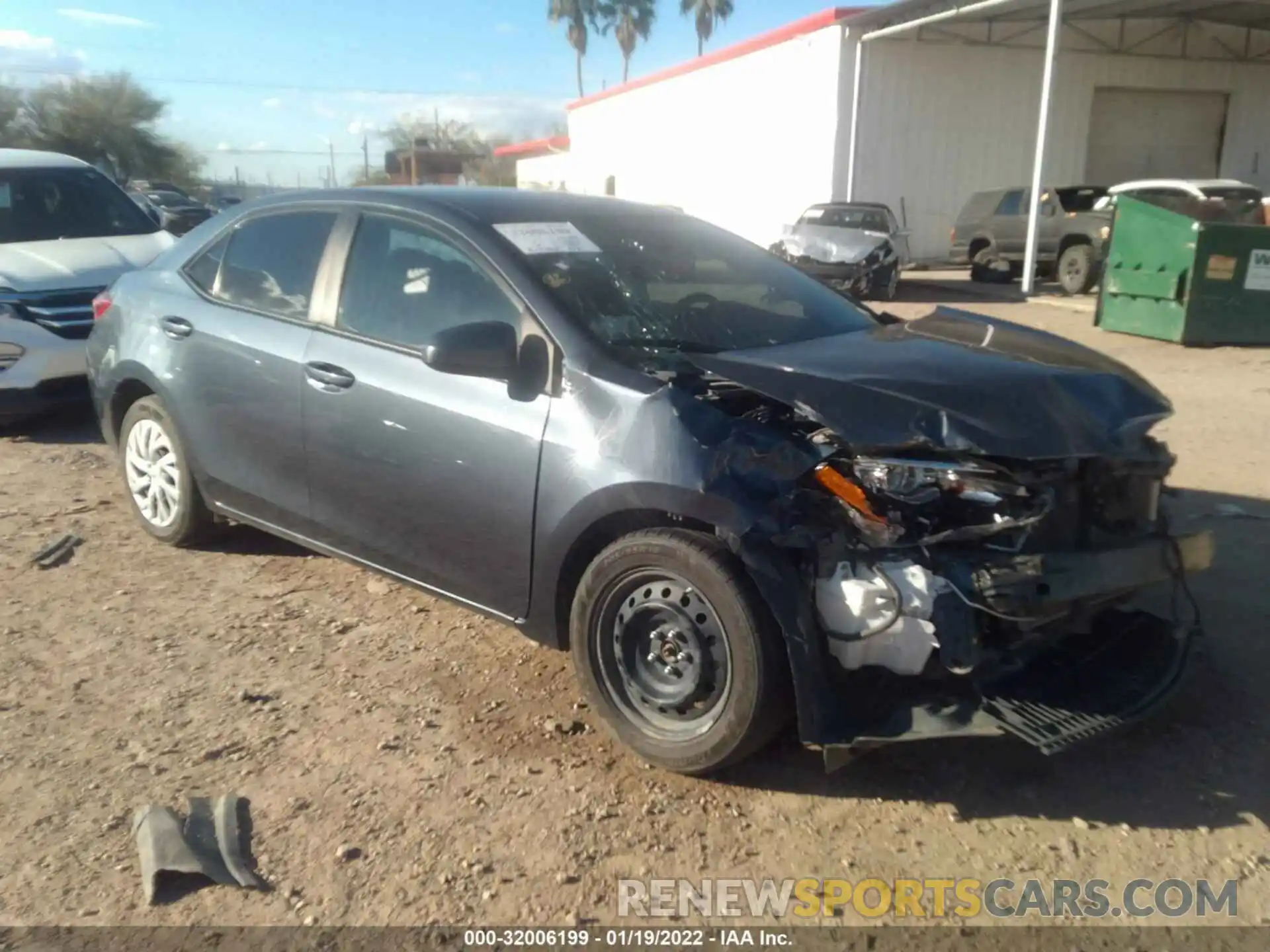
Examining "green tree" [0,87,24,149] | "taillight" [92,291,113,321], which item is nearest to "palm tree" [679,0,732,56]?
"green tree" [0,87,24,149]

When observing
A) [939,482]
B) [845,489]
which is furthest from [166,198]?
[939,482]

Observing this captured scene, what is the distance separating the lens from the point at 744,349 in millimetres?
3686

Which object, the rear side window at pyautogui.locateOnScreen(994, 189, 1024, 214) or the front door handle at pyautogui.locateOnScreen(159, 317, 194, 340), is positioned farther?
the rear side window at pyautogui.locateOnScreen(994, 189, 1024, 214)

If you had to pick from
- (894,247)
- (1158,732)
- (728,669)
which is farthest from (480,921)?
(894,247)

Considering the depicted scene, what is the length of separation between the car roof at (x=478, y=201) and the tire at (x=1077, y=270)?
43.4ft

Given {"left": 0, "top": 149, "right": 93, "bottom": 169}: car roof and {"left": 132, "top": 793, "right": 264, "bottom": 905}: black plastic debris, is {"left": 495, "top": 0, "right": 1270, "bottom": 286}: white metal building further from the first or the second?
{"left": 132, "top": 793, "right": 264, "bottom": 905}: black plastic debris

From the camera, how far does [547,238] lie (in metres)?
3.88

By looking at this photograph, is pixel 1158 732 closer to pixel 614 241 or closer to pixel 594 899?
pixel 594 899

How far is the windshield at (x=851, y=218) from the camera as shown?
56.2 feet

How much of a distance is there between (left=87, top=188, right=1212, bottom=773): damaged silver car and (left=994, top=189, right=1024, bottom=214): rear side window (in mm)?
15921

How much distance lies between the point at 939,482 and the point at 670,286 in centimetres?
135

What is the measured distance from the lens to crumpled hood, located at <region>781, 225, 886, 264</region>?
1639 cm

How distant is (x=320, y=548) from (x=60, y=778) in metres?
1.26

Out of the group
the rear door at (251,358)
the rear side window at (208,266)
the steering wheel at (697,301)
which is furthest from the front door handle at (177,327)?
the steering wheel at (697,301)
